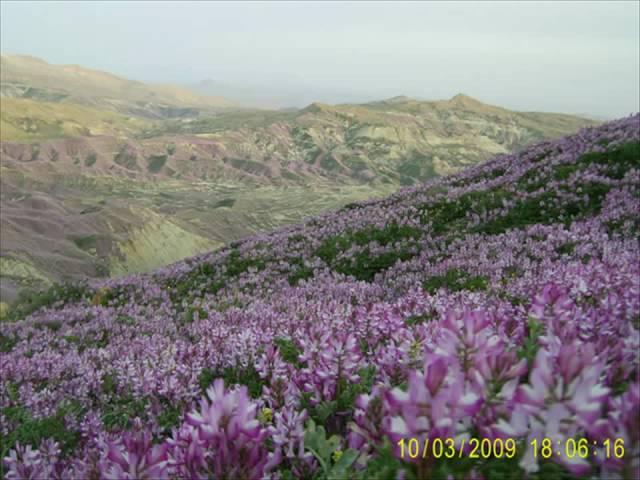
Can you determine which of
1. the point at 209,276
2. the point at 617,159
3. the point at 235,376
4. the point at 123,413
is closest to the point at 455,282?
the point at 235,376

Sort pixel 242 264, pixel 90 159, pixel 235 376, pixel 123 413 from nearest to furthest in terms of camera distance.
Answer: pixel 123 413
pixel 235 376
pixel 242 264
pixel 90 159

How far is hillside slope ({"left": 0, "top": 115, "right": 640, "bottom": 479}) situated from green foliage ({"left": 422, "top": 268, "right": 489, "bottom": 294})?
0.21 ft

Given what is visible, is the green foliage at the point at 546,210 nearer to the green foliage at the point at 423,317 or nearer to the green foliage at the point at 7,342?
the green foliage at the point at 423,317

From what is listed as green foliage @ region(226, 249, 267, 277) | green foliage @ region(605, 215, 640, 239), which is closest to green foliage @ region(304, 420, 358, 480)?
green foliage @ region(605, 215, 640, 239)

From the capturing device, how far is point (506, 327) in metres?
3.77

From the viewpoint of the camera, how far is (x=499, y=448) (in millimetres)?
2123

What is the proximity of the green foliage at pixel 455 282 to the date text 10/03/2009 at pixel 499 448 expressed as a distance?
240 inches

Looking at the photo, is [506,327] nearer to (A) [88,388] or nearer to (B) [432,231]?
(A) [88,388]

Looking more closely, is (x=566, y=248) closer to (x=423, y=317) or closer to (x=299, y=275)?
(x=423, y=317)

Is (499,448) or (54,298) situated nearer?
(499,448)

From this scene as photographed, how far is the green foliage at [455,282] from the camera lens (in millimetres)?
8440

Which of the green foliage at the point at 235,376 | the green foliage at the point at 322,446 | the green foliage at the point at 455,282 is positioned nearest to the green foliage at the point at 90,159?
the green foliage at the point at 455,282

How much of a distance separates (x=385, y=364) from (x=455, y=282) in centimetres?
570

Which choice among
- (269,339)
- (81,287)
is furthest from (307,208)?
(269,339)
